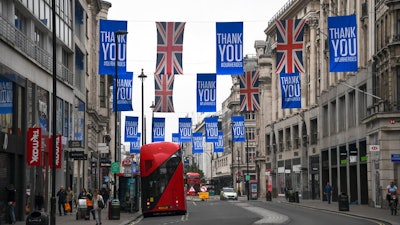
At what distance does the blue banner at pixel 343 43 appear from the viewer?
1608 inches

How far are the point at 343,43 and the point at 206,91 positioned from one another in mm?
12262

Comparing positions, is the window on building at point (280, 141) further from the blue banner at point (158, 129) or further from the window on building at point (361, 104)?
the window on building at point (361, 104)

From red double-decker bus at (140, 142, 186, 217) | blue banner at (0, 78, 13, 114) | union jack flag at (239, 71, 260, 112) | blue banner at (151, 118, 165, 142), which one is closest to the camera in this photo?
blue banner at (0, 78, 13, 114)

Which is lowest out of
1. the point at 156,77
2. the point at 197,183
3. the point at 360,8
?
the point at 197,183

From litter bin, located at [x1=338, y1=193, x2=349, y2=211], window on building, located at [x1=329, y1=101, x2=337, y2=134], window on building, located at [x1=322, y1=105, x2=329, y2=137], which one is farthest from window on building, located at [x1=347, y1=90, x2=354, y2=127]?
litter bin, located at [x1=338, y1=193, x2=349, y2=211]

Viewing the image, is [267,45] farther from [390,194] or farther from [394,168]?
[390,194]

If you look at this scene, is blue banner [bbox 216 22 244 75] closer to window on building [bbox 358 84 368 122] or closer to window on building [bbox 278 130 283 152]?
window on building [bbox 358 84 368 122]

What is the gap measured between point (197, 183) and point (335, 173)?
149ft

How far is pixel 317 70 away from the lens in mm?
83750

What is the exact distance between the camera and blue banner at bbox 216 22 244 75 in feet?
136

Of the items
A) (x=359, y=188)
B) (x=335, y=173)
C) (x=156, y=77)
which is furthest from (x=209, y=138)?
(x=156, y=77)

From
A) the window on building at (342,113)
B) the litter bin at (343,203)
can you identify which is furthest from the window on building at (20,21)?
the window on building at (342,113)

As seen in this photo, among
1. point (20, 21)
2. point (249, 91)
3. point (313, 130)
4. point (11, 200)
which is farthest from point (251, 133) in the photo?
point (11, 200)

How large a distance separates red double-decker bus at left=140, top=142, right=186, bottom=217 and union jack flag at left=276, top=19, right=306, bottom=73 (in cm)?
782
